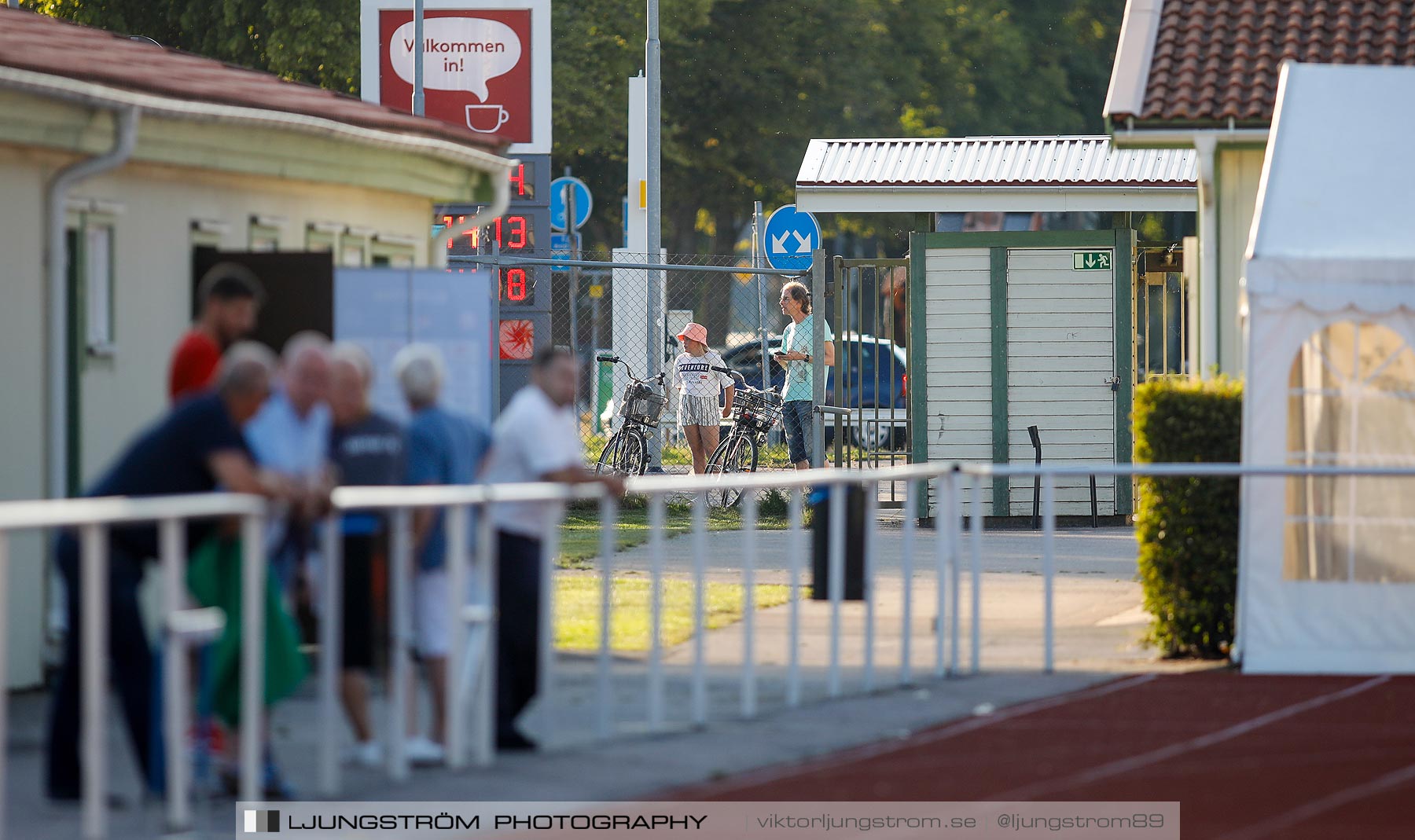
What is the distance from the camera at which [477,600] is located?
311 inches

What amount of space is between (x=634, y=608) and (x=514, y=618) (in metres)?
3.74

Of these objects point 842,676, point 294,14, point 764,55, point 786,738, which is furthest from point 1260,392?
point 764,55

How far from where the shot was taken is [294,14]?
34.1m

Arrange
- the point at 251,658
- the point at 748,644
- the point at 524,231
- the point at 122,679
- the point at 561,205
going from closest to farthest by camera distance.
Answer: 1. the point at 251,658
2. the point at 122,679
3. the point at 748,644
4. the point at 524,231
5. the point at 561,205

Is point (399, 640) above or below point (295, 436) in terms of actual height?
below

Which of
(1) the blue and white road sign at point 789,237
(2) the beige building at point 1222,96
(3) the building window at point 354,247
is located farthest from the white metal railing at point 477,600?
(1) the blue and white road sign at point 789,237

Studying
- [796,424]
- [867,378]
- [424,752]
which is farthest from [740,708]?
[867,378]

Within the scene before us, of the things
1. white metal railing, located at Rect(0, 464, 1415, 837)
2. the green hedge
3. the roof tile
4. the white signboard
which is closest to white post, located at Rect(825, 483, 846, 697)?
white metal railing, located at Rect(0, 464, 1415, 837)

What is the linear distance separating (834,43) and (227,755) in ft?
134

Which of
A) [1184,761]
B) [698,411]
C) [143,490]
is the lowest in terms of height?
[1184,761]

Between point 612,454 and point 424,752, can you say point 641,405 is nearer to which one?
point 612,454

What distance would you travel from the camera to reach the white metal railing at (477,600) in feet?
20.5

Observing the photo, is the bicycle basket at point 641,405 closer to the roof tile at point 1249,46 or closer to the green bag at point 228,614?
the roof tile at point 1249,46

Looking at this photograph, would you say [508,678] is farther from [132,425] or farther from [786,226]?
[786,226]
